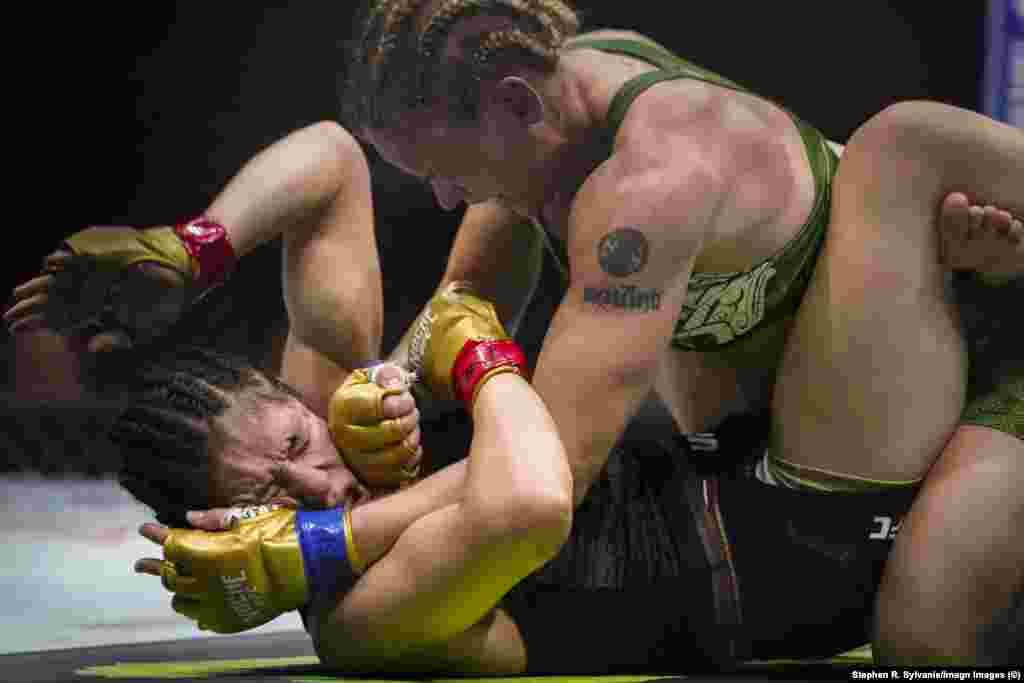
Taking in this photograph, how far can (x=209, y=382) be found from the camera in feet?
5.20

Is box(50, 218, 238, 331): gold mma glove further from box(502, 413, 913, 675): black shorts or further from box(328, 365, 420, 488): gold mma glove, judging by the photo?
box(502, 413, 913, 675): black shorts

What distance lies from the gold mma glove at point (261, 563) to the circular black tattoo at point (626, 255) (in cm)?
40

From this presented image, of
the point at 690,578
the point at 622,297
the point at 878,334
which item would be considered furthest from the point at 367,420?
the point at 878,334

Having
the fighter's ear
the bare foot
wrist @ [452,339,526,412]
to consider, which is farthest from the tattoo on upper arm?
the bare foot

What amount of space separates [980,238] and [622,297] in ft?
1.42

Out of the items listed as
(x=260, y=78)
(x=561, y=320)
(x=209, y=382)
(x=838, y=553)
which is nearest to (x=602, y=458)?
(x=561, y=320)

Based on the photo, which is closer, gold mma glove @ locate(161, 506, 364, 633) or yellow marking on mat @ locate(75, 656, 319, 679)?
gold mma glove @ locate(161, 506, 364, 633)

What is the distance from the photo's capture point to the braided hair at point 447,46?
5.26 ft

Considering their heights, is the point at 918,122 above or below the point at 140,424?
above

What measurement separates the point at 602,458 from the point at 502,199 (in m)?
0.41

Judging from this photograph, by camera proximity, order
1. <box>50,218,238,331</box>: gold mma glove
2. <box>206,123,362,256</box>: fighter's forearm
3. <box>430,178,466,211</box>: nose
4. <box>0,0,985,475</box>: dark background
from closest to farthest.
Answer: <box>430,178,466,211</box>: nose < <box>50,218,238,331</box>: gold mma glove < <box>206,123,362,256</box>: fighter's forearm < <box>0,0,985,475</box>: dark background

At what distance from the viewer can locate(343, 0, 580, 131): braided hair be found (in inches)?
63.2

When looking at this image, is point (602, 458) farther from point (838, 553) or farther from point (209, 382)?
point (209, 382)

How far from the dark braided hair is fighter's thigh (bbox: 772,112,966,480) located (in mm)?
649
